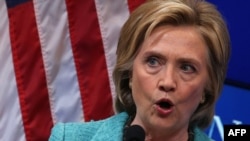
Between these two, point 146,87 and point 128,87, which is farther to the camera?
point 128,87

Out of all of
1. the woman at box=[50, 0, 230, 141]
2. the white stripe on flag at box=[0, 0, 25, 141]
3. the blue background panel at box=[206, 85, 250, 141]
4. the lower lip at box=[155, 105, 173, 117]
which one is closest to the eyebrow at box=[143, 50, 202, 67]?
the woman at box=[50, 0, 230, 141]

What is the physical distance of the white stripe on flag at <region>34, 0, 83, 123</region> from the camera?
6.66 feet

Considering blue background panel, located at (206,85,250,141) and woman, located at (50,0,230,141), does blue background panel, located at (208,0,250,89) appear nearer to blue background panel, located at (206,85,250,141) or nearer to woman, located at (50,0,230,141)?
blue background panel, located at (206,85,250,141)

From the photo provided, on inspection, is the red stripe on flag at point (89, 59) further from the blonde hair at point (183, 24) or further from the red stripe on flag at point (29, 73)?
the blonde hair at point (183, 24)

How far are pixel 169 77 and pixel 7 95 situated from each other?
112 centimetres

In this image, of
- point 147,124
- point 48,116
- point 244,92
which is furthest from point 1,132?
point 147,124

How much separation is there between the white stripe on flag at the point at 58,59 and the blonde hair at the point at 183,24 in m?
0.84

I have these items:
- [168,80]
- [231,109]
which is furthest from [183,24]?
[231,109]

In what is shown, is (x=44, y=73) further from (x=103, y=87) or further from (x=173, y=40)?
(x=173, y=40)

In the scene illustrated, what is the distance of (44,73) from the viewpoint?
2053 millimetres

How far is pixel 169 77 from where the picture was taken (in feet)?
3.46

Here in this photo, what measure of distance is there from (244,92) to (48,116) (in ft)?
2.32

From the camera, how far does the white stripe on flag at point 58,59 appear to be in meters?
2.03

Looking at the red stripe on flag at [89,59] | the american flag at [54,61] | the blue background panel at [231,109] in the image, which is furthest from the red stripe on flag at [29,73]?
the blue background panel at [231,109]
